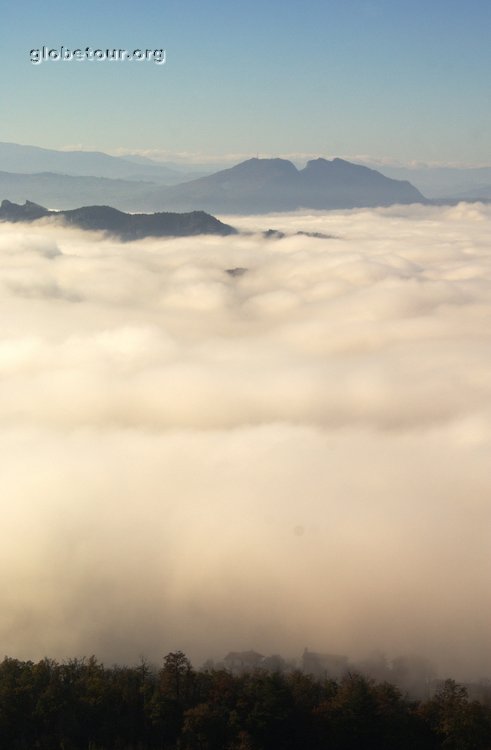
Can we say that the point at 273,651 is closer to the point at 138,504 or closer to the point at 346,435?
the point at 138,504

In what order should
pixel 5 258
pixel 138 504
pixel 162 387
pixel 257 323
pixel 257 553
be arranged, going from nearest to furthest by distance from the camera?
pixel 257 553 < pixel 138 504 < pixel 162 387 < pixel 257 323 < pixel 5 258

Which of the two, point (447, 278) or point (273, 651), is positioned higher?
point (447, 278)

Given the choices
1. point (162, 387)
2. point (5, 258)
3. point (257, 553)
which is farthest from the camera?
point (5, 258)

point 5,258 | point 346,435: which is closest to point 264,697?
point 346,435

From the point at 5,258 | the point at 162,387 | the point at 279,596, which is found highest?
the point at 5,258

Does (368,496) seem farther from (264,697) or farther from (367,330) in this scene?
(367,330)

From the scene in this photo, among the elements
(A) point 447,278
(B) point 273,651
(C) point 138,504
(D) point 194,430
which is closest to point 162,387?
(D) point 194,430

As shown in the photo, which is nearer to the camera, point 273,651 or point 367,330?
point 273,651
